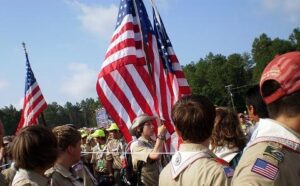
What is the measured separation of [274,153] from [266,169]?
0.26 ft

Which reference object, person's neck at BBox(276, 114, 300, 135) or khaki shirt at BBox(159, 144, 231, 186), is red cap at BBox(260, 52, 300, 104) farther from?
khaki shirt at BBox(159, 144, 231, 186)

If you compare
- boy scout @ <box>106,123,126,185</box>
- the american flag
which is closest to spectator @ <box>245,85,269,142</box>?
boy scout @ <box>106,123,126,185</box>

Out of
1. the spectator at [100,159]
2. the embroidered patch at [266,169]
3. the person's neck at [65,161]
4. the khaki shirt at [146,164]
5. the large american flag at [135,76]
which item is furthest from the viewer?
the spectator at [100,159]

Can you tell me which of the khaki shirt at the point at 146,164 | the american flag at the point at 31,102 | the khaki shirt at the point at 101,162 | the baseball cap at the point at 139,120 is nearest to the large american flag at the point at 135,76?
the baseball cap at the point at 139,120

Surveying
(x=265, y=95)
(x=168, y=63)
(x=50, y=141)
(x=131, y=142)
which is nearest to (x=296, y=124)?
(x=265, y=95)

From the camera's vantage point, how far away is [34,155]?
3.31m

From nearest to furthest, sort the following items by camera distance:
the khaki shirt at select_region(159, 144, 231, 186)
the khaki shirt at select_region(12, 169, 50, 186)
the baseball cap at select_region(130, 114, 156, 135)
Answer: the khaki shirt at select_region(159, 144, 231, 186) → the khaki shirt at select_region(12, 169, 50, 186) → the baseball cap at select_region(130, 114, 156, 135)

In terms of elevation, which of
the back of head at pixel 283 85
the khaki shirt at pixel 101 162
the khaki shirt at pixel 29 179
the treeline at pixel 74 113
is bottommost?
the khaki shirt at pixel 101 162

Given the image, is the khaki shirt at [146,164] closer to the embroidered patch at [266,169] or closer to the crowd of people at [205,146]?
the crowd of people at [205,146]

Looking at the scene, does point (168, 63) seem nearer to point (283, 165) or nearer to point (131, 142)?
point (131, 142)

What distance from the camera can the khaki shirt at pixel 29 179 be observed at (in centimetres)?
325

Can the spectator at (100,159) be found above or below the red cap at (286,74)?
below

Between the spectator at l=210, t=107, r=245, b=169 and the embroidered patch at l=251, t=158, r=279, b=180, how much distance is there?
7.50ft

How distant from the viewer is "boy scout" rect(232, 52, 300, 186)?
173cm
